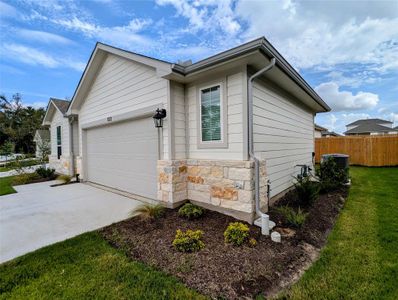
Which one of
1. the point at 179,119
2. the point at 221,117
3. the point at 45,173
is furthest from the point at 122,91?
the point at 45,173

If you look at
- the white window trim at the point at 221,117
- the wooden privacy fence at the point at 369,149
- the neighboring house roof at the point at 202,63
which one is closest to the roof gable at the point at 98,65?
the neighboring house roof at the point at 202,63

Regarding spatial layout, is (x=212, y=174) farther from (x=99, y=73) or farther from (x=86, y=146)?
(x=86, y=146)

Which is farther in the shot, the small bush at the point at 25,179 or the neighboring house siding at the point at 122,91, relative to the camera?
the small bush at the point at 25,179

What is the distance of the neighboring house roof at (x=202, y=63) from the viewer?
3.58 m

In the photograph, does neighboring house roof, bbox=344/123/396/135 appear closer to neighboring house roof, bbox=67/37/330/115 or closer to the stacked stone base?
neighboring house roof, bbox=67/37/330/115

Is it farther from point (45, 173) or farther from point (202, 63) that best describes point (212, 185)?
point (45, 173)

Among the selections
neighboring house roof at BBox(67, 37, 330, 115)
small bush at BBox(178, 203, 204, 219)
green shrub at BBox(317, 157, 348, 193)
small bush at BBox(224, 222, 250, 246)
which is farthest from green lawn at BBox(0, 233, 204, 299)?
green shrub at BBox(317, 157, 348, 193)

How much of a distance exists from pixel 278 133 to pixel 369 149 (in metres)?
10.8

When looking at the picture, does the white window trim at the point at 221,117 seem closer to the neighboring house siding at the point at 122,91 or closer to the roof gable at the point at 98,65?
the neighboring house siding at the point at 122,91

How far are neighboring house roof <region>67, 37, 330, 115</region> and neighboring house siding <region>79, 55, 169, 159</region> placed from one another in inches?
10.5

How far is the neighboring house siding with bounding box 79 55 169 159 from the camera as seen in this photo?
515 centimetres

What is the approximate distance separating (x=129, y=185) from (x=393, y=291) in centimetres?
599

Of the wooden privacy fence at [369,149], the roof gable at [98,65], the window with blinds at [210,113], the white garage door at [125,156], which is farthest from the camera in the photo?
the wooden privacy fence at [369,149]

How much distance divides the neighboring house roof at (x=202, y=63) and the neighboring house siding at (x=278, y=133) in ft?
1.81
